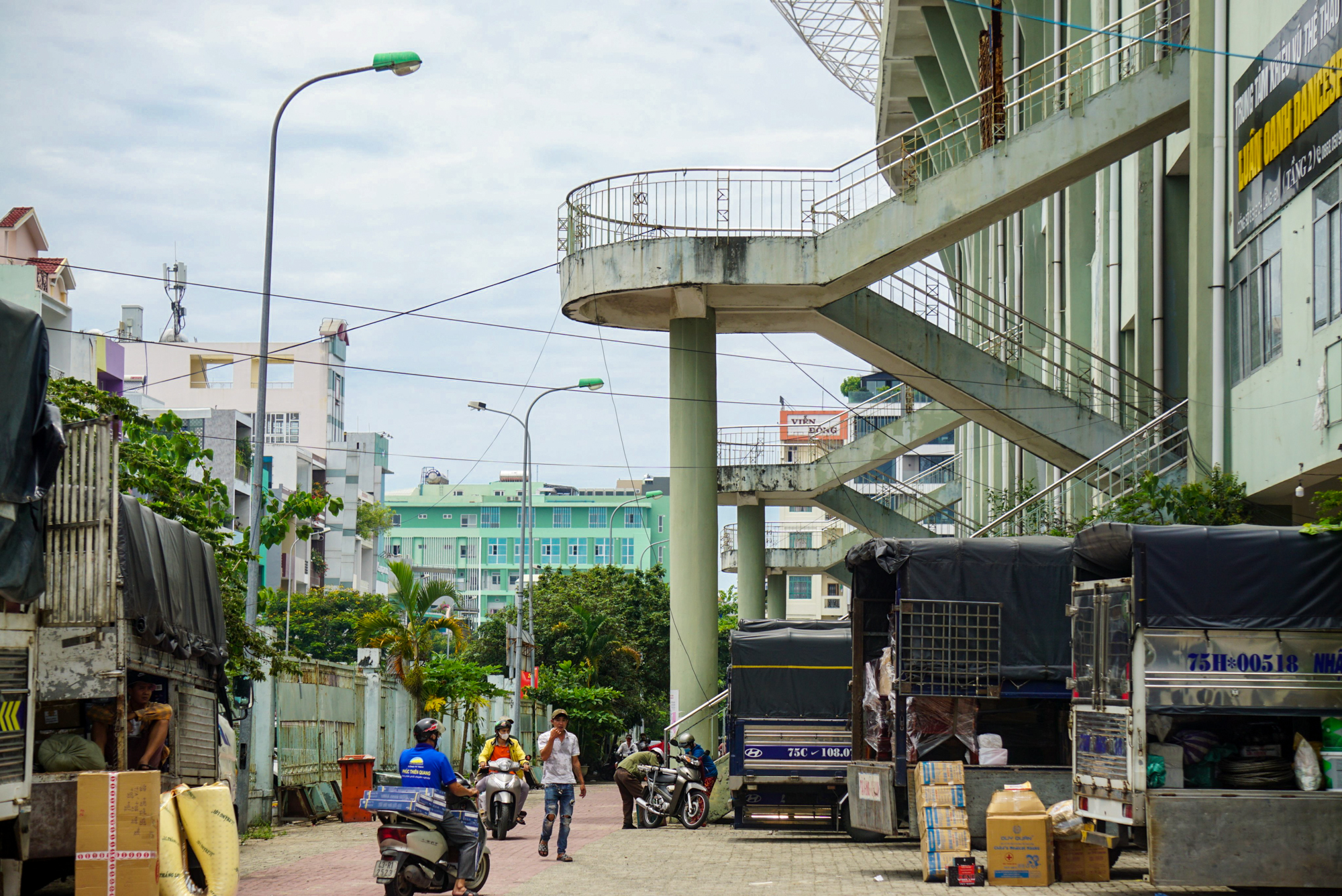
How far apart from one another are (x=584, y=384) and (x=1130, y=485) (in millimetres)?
20430

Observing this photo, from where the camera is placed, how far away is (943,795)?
1395 cm

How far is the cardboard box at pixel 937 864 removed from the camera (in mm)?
13398

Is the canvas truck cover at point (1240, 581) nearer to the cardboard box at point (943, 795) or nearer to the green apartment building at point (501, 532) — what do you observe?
the cardboard box at point (943, 795)

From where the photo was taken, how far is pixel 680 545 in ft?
83.0

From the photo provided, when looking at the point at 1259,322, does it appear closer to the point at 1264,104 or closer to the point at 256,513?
the point at 1264,104

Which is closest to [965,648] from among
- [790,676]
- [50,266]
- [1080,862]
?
[1080,862]

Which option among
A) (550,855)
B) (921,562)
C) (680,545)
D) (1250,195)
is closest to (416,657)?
(680,545)

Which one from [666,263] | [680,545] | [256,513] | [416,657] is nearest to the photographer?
[256,513]

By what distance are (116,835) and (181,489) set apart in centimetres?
915

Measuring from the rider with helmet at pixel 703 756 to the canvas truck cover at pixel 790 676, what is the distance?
6.96 ft

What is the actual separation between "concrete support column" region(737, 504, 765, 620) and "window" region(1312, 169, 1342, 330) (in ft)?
84.2

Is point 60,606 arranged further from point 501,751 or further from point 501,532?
point 501,532

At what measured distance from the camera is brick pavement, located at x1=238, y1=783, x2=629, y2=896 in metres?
13.7

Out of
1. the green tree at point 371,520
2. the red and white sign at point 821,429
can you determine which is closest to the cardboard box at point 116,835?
the red and white sign at point 821,429
